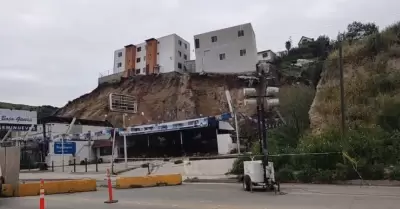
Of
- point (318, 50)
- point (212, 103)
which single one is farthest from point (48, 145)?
point (318, 50)

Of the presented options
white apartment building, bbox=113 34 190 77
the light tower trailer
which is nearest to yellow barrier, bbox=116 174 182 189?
the light tower trailer

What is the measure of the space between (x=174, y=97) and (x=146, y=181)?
5269 centimetres

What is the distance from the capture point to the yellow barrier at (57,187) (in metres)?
17.8

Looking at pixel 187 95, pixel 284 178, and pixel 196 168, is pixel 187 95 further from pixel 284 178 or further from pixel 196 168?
pixel 284 178

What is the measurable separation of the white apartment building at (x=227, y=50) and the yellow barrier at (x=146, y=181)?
49368 millimetres

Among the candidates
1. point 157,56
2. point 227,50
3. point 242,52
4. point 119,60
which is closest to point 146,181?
point 242,52

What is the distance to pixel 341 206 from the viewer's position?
37.0 ft

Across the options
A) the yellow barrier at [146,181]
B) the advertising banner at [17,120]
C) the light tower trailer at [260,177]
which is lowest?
the yellow barrier at [146,181]

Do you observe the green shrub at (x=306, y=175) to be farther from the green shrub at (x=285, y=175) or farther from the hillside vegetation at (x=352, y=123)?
the green shrub at (x=285, y=175)

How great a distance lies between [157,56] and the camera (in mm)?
83250

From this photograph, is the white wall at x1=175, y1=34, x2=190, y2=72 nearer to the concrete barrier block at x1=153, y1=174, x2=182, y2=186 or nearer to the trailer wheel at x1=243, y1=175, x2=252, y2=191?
the concrete barrier block at x1=153, y1=174, x2=182, y2=186

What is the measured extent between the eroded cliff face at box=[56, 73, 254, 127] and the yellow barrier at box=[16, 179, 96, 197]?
48.2m

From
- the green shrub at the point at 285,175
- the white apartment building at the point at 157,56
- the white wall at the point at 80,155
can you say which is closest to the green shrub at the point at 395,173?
the green shrub at the point at 285,175

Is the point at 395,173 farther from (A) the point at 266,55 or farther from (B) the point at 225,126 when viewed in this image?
(A) the point at 266,55
